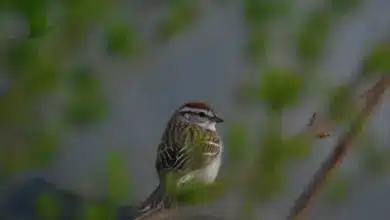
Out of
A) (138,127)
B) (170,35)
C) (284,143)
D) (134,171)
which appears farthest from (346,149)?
(138,127)

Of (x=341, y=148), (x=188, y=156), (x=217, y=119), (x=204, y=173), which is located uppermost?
(x=217, y=119)

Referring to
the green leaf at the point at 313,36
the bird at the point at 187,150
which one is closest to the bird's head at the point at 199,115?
the bird at the point at 187,150

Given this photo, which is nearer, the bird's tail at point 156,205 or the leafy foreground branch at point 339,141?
the leafy foreground branch at point 339,141

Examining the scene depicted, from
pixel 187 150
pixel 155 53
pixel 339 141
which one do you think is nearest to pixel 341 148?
pixel 339 141

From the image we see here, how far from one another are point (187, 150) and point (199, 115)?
15cm

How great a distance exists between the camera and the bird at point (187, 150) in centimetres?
100

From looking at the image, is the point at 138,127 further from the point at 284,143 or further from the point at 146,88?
the point at 284,143

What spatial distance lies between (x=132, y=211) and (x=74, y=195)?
21 cm

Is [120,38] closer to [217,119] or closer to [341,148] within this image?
[341,148]

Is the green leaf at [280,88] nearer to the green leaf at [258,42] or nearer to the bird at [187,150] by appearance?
the green leaf at [258,42]

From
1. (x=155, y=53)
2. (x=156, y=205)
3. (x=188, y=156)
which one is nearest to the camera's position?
(x=156, y=205)

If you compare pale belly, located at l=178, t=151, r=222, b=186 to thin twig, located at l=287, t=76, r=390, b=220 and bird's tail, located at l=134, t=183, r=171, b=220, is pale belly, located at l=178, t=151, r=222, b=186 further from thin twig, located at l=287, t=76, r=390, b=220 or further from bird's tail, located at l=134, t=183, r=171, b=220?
thin twig, located at l=287, t=76, r=390, b=220

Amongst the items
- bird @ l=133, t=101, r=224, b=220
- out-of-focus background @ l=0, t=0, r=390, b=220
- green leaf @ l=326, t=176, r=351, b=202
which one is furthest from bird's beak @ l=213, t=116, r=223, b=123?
green leaf @ l=326, t=176, r=351, b=202

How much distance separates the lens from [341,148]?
2.36 feet
